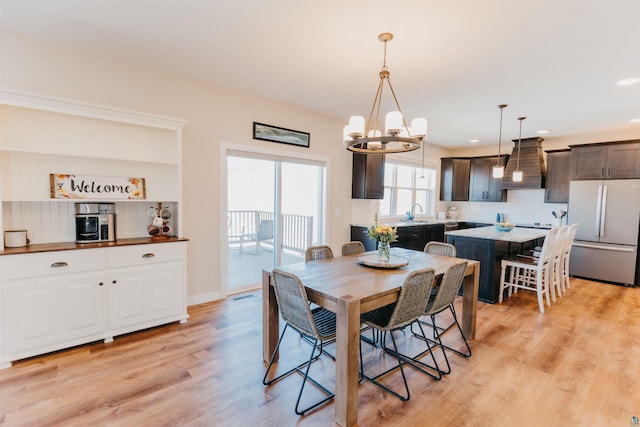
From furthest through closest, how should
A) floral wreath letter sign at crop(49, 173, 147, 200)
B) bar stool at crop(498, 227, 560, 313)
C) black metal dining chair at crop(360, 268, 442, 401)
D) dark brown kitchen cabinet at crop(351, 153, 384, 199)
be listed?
dark brown kitchen cabinet at crop(351, 153, 384, 199) → bar stool at crop(498, 227, 560, 313) → floral wreath letter sign at crop(49, 173, 147, 200) → black metal dining chair at crop(360, 268, 442, 401)

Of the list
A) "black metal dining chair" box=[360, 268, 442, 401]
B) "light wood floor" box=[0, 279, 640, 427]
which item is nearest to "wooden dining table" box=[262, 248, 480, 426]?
"black metal dining chair" box=[360, 268, 442, 401]

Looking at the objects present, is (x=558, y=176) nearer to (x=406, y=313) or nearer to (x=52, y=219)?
(x=406, y=313)

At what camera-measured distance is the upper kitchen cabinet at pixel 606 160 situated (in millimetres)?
4863

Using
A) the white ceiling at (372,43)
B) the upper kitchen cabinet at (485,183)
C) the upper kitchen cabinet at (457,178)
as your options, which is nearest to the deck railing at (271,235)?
the white ceiling at (372,43)

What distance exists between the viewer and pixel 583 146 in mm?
5312

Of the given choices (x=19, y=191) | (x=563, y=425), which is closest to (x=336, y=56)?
(x=19, y=191)

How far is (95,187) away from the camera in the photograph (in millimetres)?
2990

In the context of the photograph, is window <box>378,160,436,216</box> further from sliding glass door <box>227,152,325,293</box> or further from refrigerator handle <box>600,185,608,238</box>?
refrigerator handle <box>600,185,608,238</box>

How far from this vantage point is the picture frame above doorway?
4.17m

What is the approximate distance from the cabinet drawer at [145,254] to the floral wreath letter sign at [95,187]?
0.55 metres

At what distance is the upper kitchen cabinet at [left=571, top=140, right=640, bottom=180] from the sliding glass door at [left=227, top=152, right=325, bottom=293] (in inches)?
177

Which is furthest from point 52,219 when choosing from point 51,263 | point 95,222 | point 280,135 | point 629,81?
point 629,81

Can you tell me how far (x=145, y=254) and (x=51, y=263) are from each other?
0.69 metres

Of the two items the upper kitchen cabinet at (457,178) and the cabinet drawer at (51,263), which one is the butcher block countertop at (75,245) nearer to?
the cabinet drawer at (51,263)
